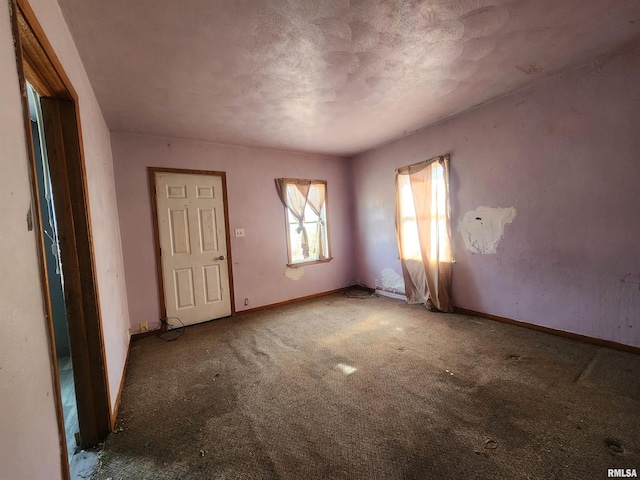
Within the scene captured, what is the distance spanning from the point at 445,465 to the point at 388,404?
509 mm

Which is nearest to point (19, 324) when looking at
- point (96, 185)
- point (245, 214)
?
point (96, 185)

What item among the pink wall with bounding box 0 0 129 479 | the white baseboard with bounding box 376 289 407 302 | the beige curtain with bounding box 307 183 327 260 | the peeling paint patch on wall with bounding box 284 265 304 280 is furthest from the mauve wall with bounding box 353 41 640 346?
the pink wall with bounding box 0 0 129 479

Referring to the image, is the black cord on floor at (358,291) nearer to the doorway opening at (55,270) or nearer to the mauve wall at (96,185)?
the mauve wall at (96,185)

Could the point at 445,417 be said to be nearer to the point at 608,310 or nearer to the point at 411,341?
the point at 411,341

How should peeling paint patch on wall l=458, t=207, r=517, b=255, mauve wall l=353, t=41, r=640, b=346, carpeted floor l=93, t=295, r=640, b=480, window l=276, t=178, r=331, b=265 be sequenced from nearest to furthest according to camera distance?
1. carpeted floor l=93, t=295, r=640, b=480
2. mauve wall l=353, t=41, r=640, b=346
3. peeling paint patch on wall l=458, t=207, r=517, b=255
4. window l=276, t=178, r=331, b=265

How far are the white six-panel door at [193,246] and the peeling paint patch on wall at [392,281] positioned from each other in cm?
245

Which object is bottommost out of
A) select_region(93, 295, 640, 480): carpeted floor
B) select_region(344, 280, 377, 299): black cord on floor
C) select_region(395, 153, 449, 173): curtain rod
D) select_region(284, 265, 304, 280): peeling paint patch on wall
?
select_region(93, 295, 640, 480): carpeted floor

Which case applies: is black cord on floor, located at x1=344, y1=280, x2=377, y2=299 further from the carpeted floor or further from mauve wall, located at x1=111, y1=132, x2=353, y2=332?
the carpeted floor

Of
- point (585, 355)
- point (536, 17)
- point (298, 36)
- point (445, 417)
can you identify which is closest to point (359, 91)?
point (298, 36)

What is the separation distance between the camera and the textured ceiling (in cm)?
160

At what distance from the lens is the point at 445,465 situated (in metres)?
1.38

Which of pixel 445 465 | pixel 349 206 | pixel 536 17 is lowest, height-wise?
pixel 445 465

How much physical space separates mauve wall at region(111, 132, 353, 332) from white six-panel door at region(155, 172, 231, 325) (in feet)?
0.45

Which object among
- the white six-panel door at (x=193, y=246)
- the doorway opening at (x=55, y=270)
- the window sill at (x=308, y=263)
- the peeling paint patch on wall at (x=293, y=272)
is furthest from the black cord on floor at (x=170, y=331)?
the window sill at (x=308, y=263)
